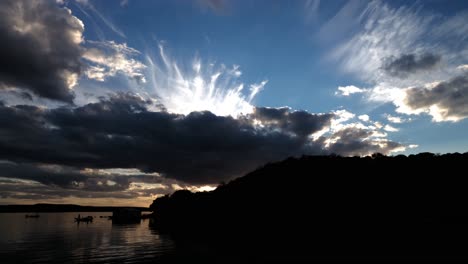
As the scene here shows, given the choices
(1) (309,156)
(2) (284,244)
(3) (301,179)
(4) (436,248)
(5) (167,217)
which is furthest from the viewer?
(5) (167,217)

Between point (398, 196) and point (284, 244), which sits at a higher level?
point (398, 196)

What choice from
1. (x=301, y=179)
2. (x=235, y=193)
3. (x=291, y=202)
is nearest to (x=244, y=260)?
(x=291, y=202)

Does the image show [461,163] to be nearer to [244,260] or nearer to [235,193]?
[244,260]

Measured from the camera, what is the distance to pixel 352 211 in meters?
56.0

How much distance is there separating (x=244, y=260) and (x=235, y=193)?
170 ft

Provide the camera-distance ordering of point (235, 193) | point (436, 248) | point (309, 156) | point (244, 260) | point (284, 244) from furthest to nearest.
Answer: point (235, 193)
point (309, 156)
point (284, 244)
point (436, 248)
point (244, 260)

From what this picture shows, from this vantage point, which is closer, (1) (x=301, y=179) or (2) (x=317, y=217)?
(2) (x=317, y=217)

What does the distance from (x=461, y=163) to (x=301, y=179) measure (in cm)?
2983

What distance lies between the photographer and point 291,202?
65.2 m

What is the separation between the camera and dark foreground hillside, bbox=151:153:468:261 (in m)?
41.7

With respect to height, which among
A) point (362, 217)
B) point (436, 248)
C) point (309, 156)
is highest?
point (309, 156)

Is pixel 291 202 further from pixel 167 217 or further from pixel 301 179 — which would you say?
pixel 167 217

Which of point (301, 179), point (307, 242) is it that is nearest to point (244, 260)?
point (307, 242)

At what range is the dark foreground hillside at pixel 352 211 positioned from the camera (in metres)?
41.7
